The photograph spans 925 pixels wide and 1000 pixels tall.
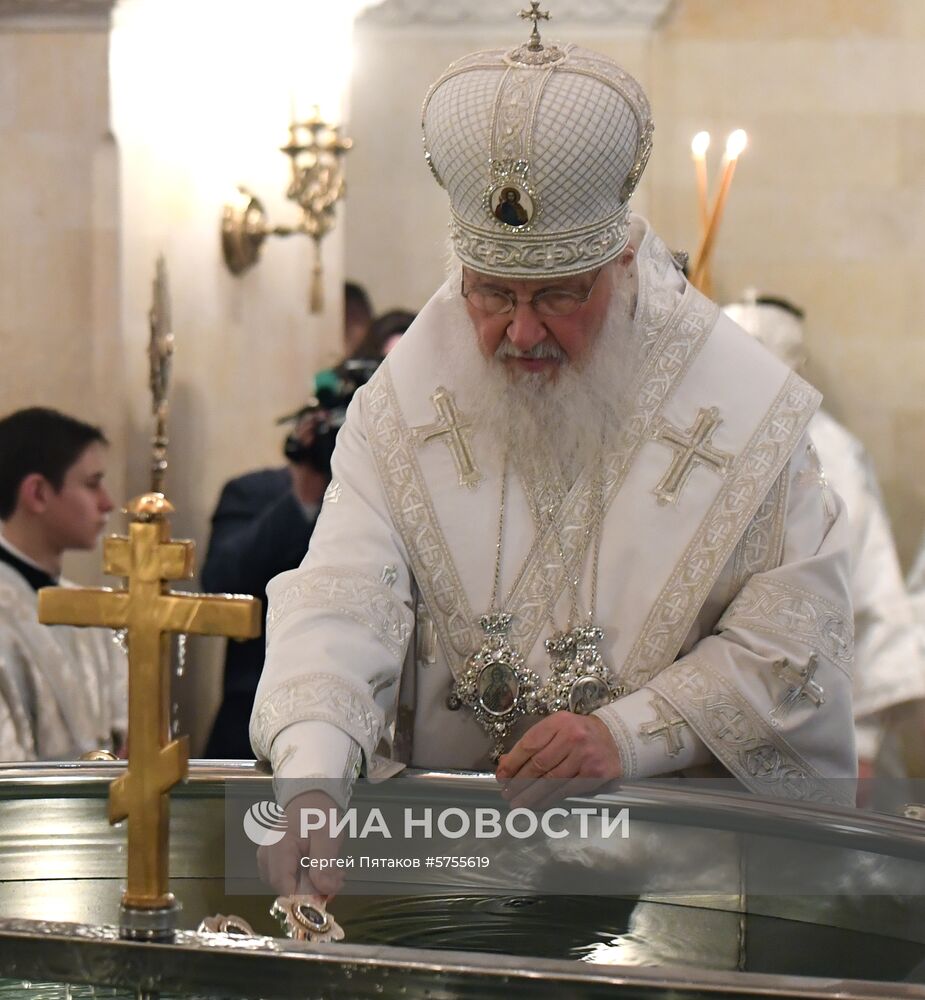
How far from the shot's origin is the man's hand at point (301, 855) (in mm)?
2152

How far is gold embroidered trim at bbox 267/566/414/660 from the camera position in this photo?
261cm

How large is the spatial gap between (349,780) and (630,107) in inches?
43.6

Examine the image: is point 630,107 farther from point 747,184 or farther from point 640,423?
point 747,184

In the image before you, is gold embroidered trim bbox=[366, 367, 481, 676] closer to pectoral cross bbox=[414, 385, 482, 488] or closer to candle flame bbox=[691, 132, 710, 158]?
pectoral cross bbox=[414, 385, 482, 488]

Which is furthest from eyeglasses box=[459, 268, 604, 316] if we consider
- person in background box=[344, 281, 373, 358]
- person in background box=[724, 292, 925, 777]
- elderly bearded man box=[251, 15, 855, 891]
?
person in background box=[344, 281, 373, 358]

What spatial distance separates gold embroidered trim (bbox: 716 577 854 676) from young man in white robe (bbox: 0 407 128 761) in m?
2.75

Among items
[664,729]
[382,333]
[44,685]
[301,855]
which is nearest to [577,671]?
[664,729]

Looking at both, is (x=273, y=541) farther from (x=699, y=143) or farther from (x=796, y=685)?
(x=796, y=685)

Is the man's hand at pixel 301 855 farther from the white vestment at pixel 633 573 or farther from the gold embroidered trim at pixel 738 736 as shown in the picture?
the gold embroidered trim at pixel 738 736

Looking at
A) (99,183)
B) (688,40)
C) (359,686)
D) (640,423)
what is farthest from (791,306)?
(359,686)

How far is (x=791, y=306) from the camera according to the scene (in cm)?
877

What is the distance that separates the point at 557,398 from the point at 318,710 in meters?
0.66

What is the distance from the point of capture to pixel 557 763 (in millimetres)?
2396

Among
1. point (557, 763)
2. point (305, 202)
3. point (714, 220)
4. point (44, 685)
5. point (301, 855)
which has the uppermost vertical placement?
point (305, 202)
